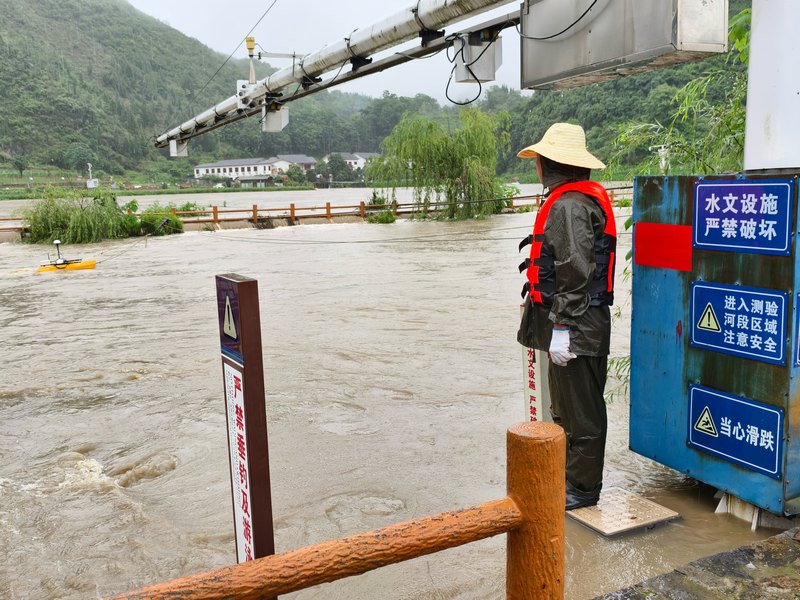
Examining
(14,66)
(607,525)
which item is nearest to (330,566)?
(607,525)

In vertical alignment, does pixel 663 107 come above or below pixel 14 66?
below

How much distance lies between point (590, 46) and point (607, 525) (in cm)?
232

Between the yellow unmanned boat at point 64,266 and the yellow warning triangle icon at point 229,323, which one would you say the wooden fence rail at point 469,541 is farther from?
the yellow unmanned boat at point 64,266

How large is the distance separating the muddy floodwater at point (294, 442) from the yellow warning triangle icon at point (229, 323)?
1509 mm

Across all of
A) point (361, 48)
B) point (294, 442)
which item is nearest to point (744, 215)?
point (294, 442)

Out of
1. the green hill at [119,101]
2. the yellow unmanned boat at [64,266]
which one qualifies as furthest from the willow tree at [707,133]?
the green hill at [119,101]

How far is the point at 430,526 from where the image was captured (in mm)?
1689

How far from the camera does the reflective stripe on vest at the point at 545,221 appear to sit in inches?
127

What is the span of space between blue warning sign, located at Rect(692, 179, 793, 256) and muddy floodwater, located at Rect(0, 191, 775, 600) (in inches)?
48.8

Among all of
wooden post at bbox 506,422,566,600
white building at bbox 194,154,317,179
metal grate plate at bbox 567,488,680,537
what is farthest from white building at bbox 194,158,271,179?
wooden post at bbox 506,422,566,600

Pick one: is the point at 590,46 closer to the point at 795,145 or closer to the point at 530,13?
the point at 530,13

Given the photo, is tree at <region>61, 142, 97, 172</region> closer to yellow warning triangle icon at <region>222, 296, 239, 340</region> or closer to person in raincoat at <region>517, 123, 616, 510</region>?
person in raincoat at <region>517, 123, 616, 510</region>

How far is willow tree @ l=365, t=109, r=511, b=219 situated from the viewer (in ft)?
90.5

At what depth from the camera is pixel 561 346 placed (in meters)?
3.17
